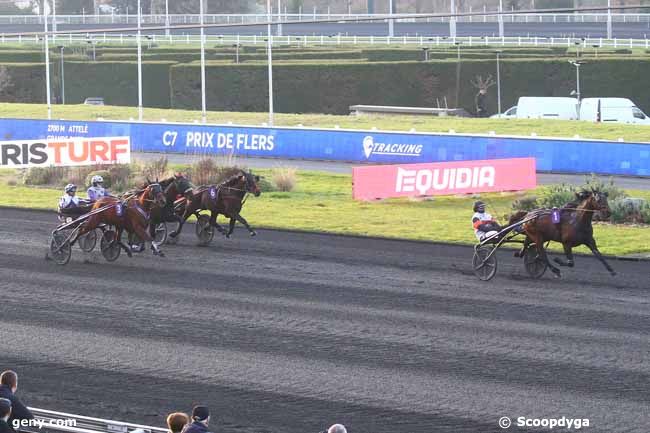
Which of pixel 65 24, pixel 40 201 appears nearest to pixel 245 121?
pixel 40 201

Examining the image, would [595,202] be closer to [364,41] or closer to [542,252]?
[542,252]

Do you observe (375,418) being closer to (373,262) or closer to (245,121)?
(373,262)

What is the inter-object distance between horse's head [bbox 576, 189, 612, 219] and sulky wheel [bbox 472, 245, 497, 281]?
1630mm

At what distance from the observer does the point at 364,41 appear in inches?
2911

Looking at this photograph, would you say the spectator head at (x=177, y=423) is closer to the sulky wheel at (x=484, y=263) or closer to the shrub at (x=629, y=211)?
the sulky wheel at (x=484, y=263)

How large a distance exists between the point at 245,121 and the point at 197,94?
1329 centimetres

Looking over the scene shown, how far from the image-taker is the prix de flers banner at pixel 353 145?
30.7 metres

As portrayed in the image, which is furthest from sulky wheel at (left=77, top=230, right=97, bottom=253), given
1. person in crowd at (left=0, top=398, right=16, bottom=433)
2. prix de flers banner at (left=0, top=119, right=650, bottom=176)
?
prix de flers banner at (left=0, top=119, right=650, bottom=176)

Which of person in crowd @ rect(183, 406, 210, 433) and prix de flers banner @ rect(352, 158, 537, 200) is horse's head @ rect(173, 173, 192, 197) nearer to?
prix de flers banner @ rect(352, 158, 537, 200)

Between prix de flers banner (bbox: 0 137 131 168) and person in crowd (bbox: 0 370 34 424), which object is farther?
prix de flers banner (bbox: 0 137 131 168)

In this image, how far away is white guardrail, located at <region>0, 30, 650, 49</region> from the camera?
6506 centimetres

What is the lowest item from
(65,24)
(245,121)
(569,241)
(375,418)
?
(375,418)

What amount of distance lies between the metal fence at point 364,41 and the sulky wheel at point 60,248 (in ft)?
151

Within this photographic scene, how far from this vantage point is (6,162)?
31.4 metres
